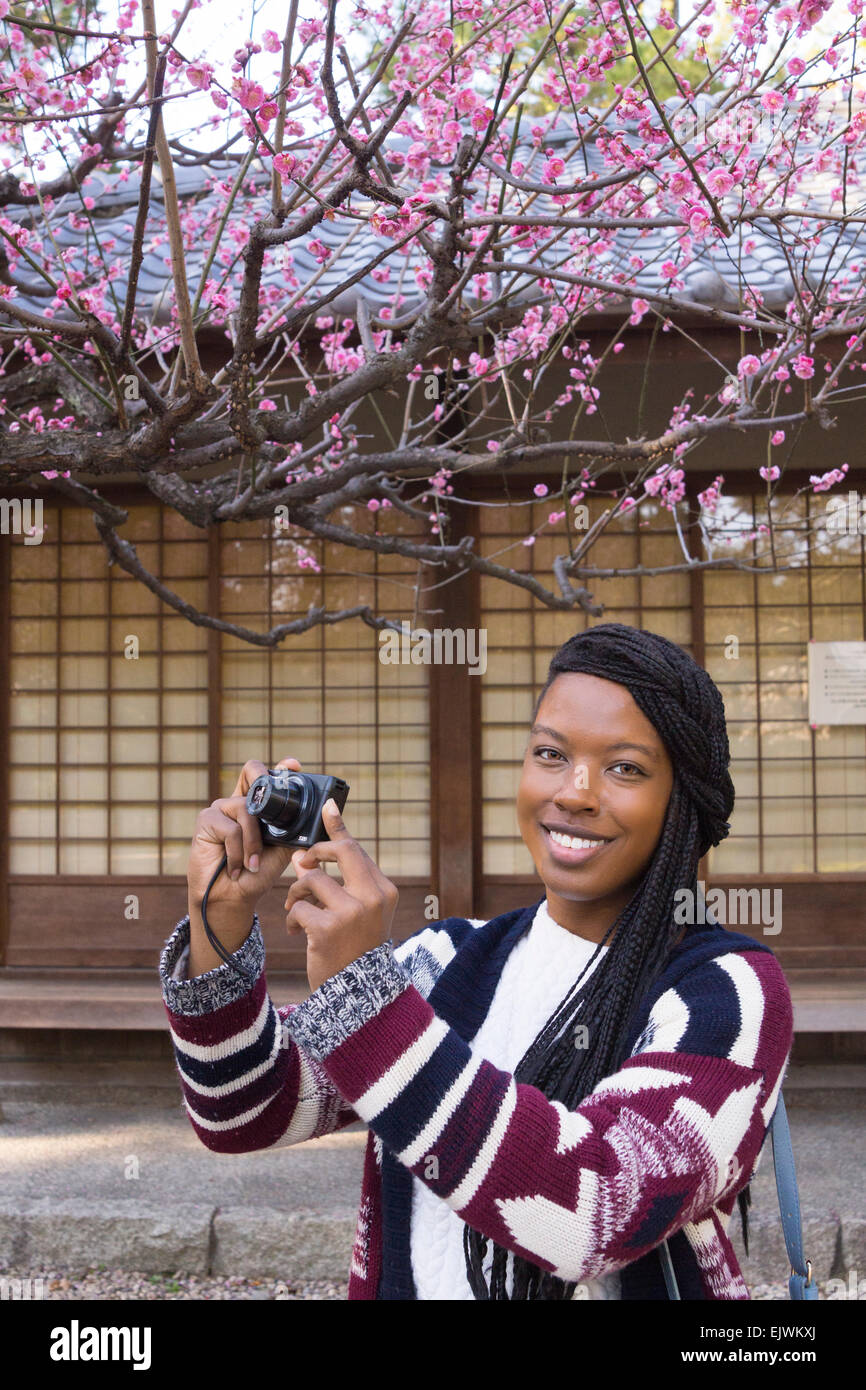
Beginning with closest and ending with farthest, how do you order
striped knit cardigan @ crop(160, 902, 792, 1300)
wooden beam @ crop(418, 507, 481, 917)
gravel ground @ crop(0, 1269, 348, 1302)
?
striped knit cardigan @ crop(160, 902, 792, 1300) < gravel ground @ crop(0, 1269, 348, 1302) < wooden beam @ crop(418, 507, 481, 917)

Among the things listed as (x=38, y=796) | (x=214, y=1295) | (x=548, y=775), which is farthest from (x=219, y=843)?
(x=38, y=796)

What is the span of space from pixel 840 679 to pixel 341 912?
512 cm

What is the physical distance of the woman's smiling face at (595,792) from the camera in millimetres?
1259

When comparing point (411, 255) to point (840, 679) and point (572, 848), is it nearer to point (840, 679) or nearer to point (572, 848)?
point (840, 679)

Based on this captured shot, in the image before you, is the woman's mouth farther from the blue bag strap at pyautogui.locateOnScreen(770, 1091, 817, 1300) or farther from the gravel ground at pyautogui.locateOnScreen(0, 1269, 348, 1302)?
the gravel ground at pyautogui.locateOnScreen(0, 1269, 348, 1302)

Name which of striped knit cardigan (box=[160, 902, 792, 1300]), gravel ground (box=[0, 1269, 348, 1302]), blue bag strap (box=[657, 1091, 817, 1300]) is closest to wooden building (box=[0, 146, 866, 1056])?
gravel ground (box=[0, 1269, 348, 1302])

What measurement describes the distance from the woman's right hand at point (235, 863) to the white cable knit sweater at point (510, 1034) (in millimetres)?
329

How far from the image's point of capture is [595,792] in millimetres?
1258

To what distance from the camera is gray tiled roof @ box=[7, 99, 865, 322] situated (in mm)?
4258

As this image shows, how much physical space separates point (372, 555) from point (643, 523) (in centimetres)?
142

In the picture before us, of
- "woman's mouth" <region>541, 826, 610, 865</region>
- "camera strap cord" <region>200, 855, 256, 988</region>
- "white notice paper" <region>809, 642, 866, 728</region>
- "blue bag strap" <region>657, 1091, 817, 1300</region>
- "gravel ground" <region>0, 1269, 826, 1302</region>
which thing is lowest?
"gravel ground" <region>0, 1269, 826, 1302</region>

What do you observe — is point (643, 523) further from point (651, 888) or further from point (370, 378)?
point (651, 888)

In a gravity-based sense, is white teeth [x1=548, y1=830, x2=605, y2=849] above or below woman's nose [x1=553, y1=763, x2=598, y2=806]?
below

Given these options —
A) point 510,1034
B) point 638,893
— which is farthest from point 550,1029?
point 638,893
